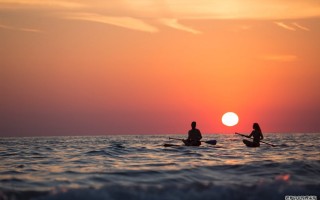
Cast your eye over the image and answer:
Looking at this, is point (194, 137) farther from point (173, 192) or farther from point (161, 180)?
point (173, 192)

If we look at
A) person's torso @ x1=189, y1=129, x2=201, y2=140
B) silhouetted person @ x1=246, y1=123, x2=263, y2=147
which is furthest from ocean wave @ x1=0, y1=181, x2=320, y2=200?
person's torso @ x1=189, y1=129, x2=201, y2=140

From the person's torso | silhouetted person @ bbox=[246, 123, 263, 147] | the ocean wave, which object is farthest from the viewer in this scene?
the person's torso

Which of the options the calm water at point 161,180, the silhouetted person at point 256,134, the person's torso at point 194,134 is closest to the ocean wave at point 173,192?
the calm water at point 161,180

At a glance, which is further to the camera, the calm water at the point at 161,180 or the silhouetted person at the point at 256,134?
the silhouetted person at the point at 256,134

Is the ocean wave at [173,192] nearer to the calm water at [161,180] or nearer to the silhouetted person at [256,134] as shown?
the calm water at [161,180]

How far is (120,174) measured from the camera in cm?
1549

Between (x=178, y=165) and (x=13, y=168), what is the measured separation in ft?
25.1

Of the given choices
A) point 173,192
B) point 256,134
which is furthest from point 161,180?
point 256,134

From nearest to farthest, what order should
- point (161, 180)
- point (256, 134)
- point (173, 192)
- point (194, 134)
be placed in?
point (173, 192)
point (161, 180)
point (256, 134)
point (194, 134)

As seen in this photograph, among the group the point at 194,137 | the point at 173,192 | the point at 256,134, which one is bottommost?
the point at 173,192

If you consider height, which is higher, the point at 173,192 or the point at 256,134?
the point at 256,134

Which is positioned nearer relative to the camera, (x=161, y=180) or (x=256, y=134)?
(x=161, y=180)

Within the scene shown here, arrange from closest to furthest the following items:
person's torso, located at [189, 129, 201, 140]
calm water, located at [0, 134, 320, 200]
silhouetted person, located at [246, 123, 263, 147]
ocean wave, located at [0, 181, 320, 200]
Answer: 1. ocean wave, located at [0, 181, 320, 200]
2. calm water, located at [0, 134, 320, 200]
3. silhouetted person, located at [246, 123, 263, 147]
4. person's torso, located at [189, 129, 201, 140]

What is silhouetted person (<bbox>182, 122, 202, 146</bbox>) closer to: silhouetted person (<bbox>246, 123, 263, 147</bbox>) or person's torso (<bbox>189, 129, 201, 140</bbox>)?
person's torso (<bbox>189, 129, 201, 140</bbox>)
